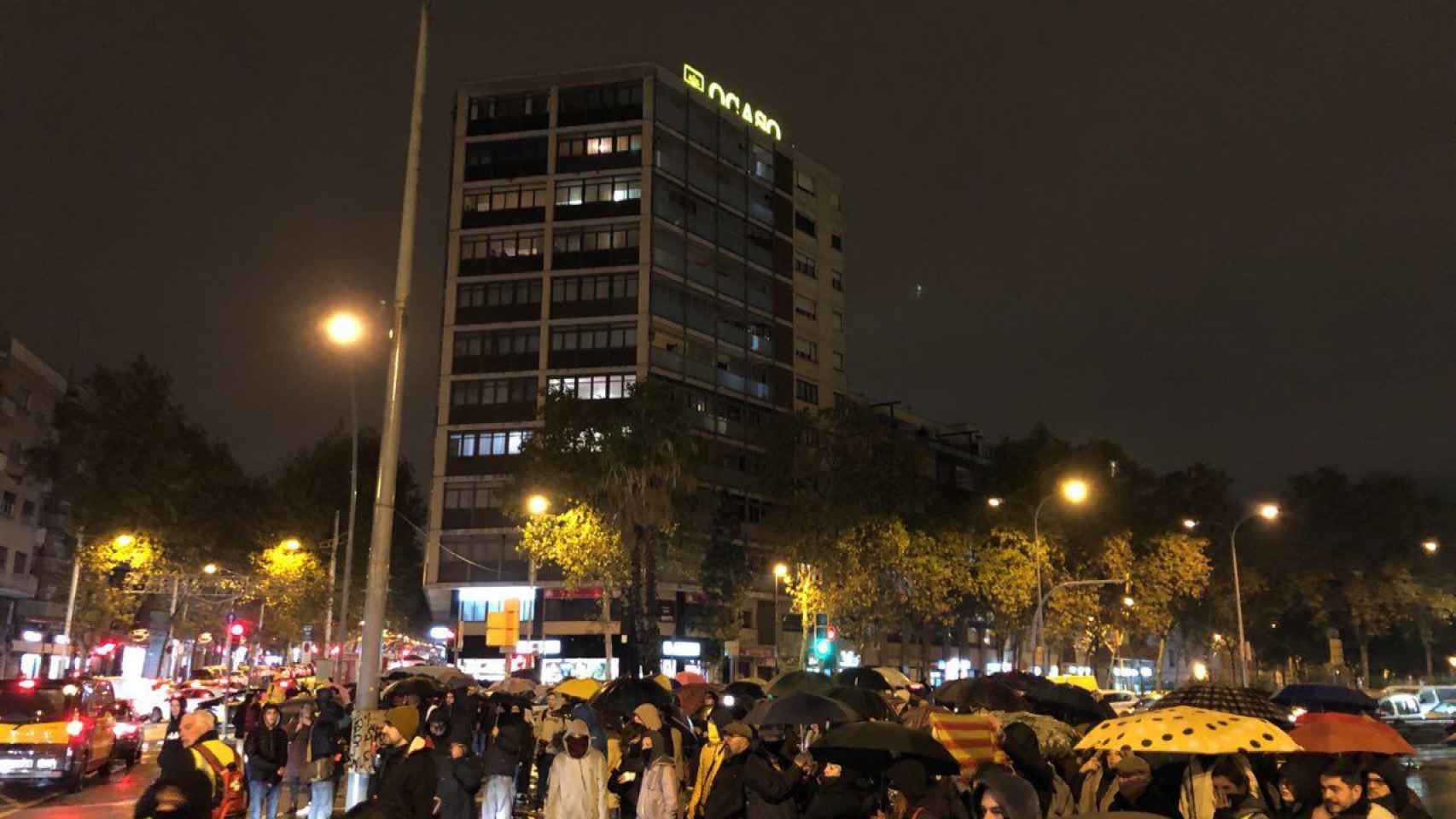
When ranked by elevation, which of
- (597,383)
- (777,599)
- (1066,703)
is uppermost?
(597,383)

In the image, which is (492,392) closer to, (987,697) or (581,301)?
(581,301)

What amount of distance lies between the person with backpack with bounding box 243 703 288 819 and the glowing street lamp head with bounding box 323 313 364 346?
14.8ft

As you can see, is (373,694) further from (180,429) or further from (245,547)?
(245,547)

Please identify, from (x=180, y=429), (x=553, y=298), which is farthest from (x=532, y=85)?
(x=180, y=429)

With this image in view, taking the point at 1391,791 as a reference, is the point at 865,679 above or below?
above

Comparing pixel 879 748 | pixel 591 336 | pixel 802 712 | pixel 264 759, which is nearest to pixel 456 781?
pixel 802 712

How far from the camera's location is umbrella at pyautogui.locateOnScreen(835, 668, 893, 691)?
769 inches

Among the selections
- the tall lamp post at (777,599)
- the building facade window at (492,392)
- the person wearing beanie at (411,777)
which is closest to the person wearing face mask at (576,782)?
the person wearing beanie at (411,777)

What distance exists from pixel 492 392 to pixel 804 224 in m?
25.8

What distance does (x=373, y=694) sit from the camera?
35.3 ft

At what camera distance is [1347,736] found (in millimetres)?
8742

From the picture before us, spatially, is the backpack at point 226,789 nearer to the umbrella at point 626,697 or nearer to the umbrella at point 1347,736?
the umbrella at point 626,697

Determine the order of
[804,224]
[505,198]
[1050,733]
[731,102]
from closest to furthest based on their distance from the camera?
[1050,733] < [505,198] < [731,102] < [804,224]

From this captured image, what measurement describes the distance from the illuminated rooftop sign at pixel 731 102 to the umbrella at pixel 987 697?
57.3 metres
